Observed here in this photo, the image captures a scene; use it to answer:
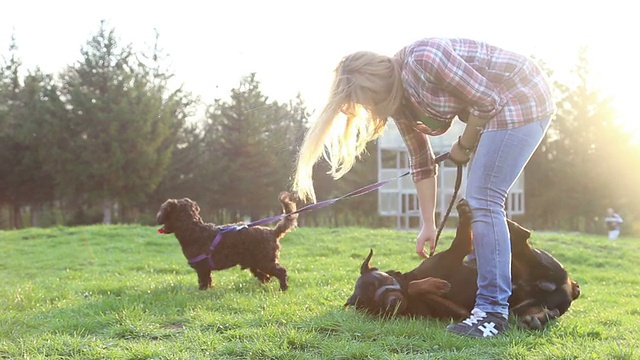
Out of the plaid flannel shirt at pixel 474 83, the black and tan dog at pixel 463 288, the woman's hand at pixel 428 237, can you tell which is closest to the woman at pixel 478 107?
the plaid flannel shirt at pixel 474 83

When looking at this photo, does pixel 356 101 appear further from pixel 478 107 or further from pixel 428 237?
pixel 428 237

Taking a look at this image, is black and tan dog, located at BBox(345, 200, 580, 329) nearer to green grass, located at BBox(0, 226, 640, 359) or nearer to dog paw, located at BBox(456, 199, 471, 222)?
dog paw, located at BBox(456, 199, 471, 222)

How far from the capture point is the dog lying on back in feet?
18.4

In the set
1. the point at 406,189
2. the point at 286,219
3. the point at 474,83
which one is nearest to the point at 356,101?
the point at 474,83

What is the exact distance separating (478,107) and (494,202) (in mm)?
531

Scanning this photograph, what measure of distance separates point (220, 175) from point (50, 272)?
19003 millimetres

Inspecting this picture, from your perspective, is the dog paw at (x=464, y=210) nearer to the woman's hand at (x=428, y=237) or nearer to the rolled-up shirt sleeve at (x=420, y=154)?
the woman's hand at (x=428, y=237)

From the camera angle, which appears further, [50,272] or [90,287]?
[50,272]

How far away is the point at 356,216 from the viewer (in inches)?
1043

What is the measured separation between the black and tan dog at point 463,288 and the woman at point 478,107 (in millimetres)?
308

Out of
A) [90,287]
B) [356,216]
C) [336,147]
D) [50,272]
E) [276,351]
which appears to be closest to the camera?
[276,351]

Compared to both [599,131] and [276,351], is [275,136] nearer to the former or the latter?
[599,131]

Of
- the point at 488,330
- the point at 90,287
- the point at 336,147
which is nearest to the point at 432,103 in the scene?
the point at 336,147

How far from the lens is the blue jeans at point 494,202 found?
3266mm
